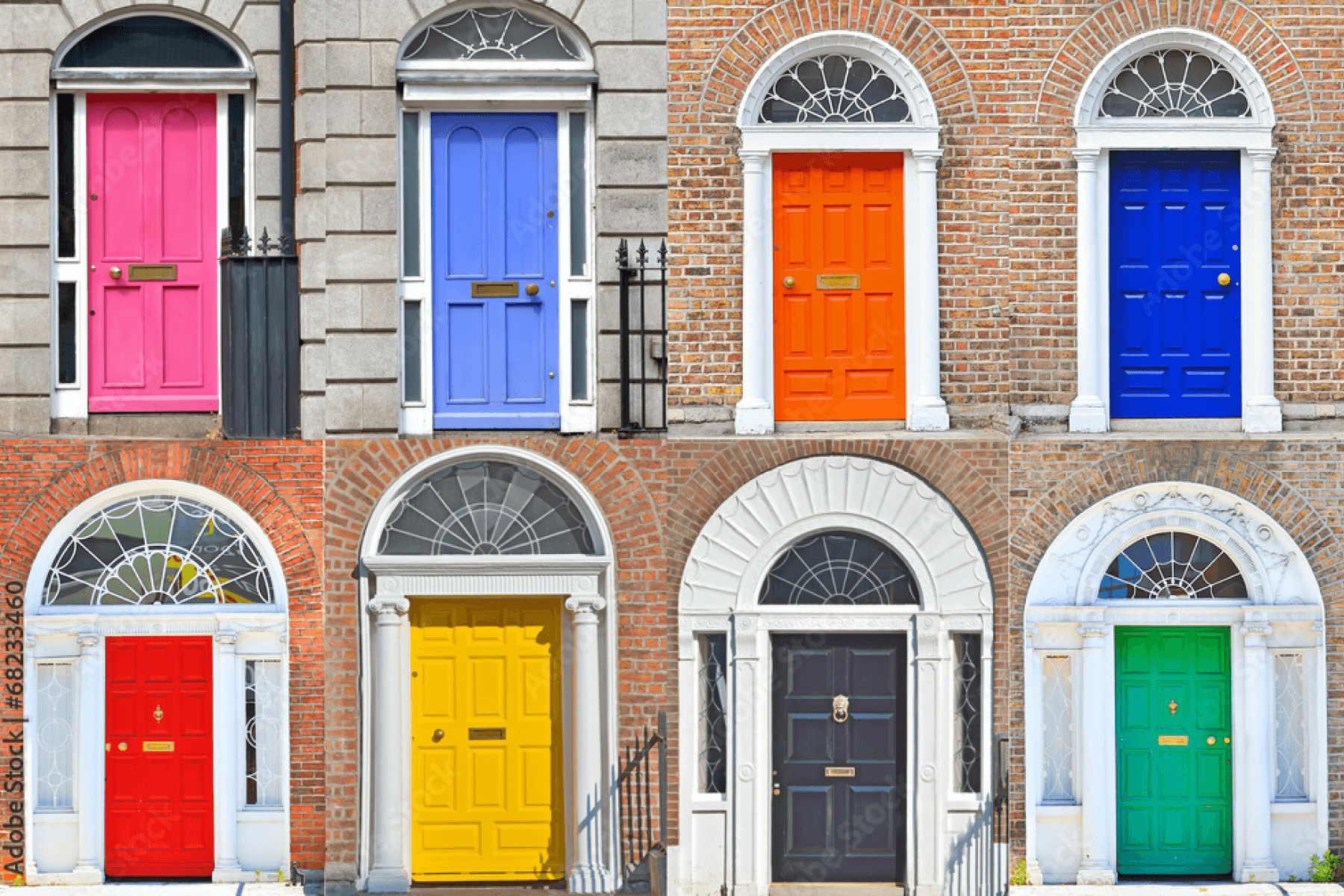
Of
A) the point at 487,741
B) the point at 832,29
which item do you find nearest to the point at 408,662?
the point at 487,741

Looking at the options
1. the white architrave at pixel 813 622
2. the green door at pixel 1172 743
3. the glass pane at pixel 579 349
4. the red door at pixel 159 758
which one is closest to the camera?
the glass pane at pixel 579 349

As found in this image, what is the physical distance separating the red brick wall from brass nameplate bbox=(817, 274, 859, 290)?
3967 mm

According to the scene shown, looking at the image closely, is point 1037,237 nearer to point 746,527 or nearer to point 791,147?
point 791,147

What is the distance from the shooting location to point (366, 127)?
1200 centimetres

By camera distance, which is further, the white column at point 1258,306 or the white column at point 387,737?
the white column at point 1258,306

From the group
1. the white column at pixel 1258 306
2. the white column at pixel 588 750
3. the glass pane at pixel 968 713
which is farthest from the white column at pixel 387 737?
the white column at pixel 1258 306

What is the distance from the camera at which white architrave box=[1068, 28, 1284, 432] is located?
40.4ft

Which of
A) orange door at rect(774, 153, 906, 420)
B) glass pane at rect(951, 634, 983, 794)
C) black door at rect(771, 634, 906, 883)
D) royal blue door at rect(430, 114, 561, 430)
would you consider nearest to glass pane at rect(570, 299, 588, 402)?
royal blue door at rect(430, 114, 561, 430)

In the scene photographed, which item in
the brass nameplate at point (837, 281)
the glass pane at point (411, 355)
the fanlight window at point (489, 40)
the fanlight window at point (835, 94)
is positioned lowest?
the glass pane at point (411, 355)

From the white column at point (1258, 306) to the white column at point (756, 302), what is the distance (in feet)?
11.9

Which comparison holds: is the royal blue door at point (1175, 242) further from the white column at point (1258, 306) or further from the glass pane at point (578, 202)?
the glass pane at point (578, 202)

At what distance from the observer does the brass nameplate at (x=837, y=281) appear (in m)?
12.3

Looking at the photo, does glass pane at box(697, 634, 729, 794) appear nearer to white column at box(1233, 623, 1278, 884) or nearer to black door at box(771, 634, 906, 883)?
black door at box(771, 634, 906, 883)

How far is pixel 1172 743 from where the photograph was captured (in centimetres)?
1270
